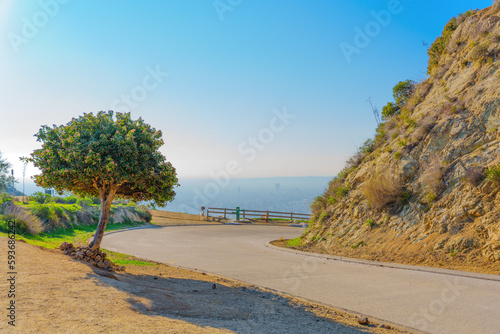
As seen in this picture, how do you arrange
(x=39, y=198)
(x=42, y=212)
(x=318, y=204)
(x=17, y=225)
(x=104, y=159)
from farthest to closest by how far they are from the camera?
(x=39, y=198), (x=42, y=212), (x=318, y=204), (x=17, y=225), (x=104, y=159)

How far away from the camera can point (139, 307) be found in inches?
231

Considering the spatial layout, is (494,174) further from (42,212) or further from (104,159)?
(42,212)

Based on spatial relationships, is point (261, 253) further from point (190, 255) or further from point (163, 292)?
point (163, 292)

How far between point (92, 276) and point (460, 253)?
35.9 feet

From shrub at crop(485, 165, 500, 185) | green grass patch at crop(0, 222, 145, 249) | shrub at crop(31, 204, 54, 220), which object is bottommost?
green grass patch at crop(0, 222, 145, 249)

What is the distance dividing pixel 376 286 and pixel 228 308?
431 centimetres

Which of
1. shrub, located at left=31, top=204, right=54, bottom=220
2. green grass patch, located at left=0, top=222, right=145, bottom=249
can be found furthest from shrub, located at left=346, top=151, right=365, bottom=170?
shrub, located at left=31, top=204, right=54, bottom=220

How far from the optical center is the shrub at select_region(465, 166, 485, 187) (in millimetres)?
12477

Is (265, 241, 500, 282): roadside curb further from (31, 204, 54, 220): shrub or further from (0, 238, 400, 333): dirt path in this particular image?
(31, 204, 54, 220): shrub

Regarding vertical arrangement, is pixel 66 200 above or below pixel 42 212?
above

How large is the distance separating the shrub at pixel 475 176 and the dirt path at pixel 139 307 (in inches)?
350

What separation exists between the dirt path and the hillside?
6588mm

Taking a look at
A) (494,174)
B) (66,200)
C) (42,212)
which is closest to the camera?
(494,174)

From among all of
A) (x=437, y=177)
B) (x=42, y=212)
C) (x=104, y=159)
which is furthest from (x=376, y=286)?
(x=42, y=212)
